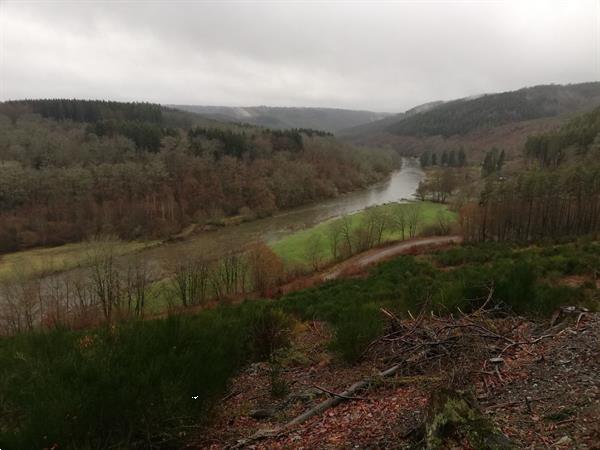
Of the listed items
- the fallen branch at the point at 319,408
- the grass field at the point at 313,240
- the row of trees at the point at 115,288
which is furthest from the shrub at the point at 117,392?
the grass field at the point at 313,240

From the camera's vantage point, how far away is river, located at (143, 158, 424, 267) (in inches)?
1763

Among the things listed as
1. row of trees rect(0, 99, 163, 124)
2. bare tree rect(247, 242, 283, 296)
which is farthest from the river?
row of trees rect(0, 99, 163, 124)

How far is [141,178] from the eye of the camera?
202 ft

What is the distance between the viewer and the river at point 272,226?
147 feet

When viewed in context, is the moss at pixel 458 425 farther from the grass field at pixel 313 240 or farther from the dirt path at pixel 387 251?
the grass field at pixel 313 240

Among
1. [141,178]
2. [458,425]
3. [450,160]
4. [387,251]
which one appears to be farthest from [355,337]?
[450,160]

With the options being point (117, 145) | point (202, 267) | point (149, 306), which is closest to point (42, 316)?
point (149, 306)

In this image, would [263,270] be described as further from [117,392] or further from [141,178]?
[141,178]

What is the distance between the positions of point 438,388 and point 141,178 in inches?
2512

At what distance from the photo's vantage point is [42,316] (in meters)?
25.1

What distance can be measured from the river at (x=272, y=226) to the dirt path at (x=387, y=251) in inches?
548

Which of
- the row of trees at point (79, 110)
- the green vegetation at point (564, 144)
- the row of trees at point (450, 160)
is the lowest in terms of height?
the row of trees at point (450, 160)

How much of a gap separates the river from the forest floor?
107 feet

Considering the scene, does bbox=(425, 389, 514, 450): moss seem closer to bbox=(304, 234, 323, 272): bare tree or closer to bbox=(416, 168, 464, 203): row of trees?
bbox=(304, 234, 323, 272): bare tree
